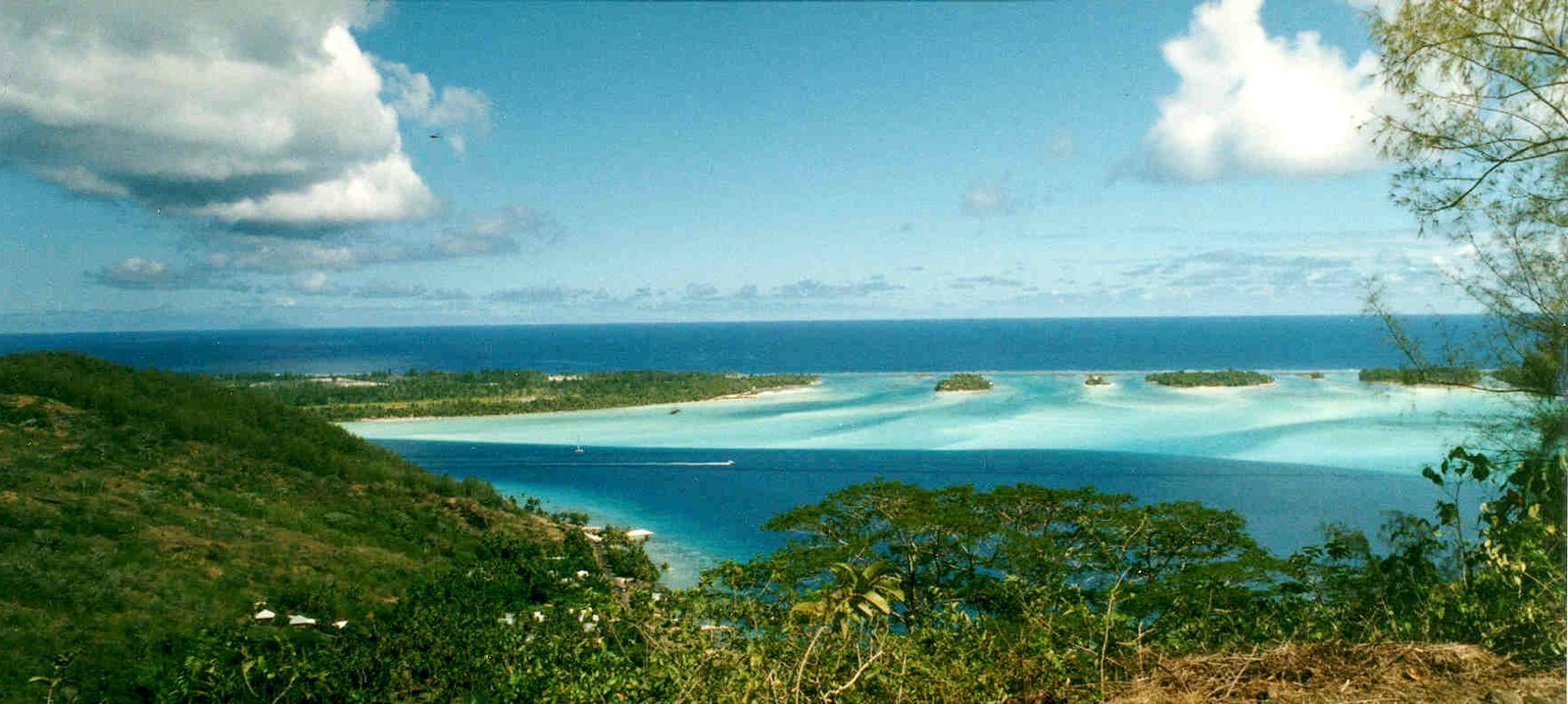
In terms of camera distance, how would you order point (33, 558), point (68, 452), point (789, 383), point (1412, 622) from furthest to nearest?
1. point (789, 383)
2. point (68, 452)
3. point (33, 558)
4. point (1412, 622)

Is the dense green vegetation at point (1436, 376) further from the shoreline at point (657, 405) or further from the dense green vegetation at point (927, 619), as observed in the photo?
the shoreline at point (657, 405)

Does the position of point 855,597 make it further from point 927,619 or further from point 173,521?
point 173,521

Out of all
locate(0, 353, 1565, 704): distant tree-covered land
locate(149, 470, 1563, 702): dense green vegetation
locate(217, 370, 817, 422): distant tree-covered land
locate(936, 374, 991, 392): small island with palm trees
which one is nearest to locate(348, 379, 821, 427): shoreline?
locate(217, 370, 817, 422): distant tree-covered land

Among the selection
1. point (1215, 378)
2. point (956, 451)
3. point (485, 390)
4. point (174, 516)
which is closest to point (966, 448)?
point (956, 451)

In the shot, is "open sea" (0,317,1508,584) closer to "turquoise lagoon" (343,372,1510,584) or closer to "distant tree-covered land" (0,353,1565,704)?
"turquoise lagoon" (343,372,1510,584)

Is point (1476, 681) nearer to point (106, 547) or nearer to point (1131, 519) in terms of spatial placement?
point (1131, 519)

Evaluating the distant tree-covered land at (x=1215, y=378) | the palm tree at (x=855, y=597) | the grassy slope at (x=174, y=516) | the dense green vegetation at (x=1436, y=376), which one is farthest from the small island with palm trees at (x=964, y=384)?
the palm tree at (x=855, y=597)

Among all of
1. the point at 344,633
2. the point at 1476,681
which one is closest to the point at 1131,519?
the point at 1476,681
